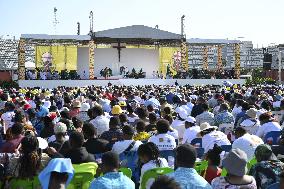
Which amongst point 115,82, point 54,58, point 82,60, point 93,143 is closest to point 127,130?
point 93,143

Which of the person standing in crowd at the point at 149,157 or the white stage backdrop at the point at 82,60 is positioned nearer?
the person standing in crowd at the point at 149,157

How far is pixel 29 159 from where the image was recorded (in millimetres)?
5367

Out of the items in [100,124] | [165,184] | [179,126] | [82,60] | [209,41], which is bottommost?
[179,126]

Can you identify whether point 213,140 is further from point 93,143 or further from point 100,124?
point 100,124

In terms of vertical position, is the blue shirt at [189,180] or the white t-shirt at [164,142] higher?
the blue shirt at [189,180]

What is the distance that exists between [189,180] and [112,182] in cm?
72

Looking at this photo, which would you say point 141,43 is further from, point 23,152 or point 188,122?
point 23,152

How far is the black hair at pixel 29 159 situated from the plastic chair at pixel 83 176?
0.42 metres

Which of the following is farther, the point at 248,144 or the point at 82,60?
the point at 82,60

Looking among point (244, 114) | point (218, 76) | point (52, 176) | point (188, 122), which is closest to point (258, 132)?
point (188, 122)

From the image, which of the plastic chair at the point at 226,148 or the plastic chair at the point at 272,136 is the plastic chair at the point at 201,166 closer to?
the plastic chair at the point at 226,148

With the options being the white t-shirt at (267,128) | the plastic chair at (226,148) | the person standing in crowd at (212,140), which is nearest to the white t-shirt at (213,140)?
the person standing in crowd at (212,140)

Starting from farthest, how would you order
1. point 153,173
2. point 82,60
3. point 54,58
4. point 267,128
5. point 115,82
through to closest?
point 82,60 → point 54,58 → point 115,82 → point 267,128 → point 153,173

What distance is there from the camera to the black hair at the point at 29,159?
5.27 metres
